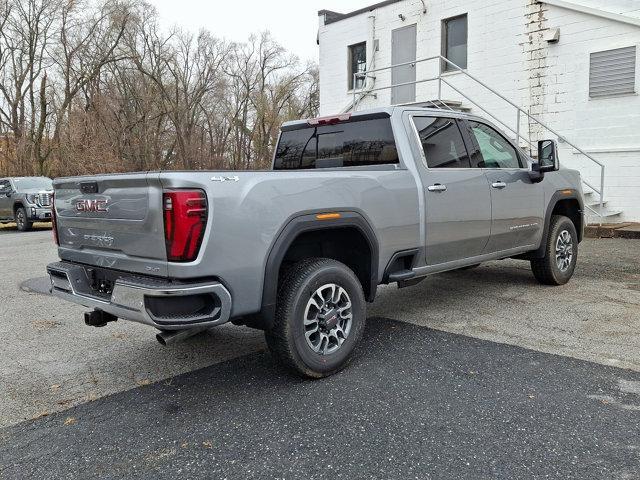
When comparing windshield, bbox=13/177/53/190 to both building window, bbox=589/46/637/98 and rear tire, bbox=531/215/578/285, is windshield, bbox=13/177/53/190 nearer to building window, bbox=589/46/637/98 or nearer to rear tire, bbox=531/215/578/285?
building window, bbox=589/46/637/98

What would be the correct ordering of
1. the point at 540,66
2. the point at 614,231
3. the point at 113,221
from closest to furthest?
the point at 113,221
the point at 614,231
the point at 540,66

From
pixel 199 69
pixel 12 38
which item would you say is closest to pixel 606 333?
pixel 12 38

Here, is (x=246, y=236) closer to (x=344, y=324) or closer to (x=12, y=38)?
(x=344, y=324)

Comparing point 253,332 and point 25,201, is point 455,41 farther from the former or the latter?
point 25,201

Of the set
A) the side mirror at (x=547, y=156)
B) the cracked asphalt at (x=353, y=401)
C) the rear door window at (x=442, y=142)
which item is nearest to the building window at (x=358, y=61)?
the side mirror at (x=547, y=156)

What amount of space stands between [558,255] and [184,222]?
5051 millimetres

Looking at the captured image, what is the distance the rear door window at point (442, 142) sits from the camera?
4.82m

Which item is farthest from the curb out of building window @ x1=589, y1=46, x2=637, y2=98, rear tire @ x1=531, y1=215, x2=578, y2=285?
rear tire @ x1=531, y1=215, x2=578, y2=285

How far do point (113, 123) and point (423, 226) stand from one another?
98.3ft

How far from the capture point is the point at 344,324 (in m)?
3.96

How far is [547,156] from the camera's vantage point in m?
5.69

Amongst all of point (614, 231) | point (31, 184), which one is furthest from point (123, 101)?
point (614, 231)

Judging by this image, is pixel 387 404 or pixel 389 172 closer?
pixel 387 404

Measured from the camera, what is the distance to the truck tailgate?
3.18 m
